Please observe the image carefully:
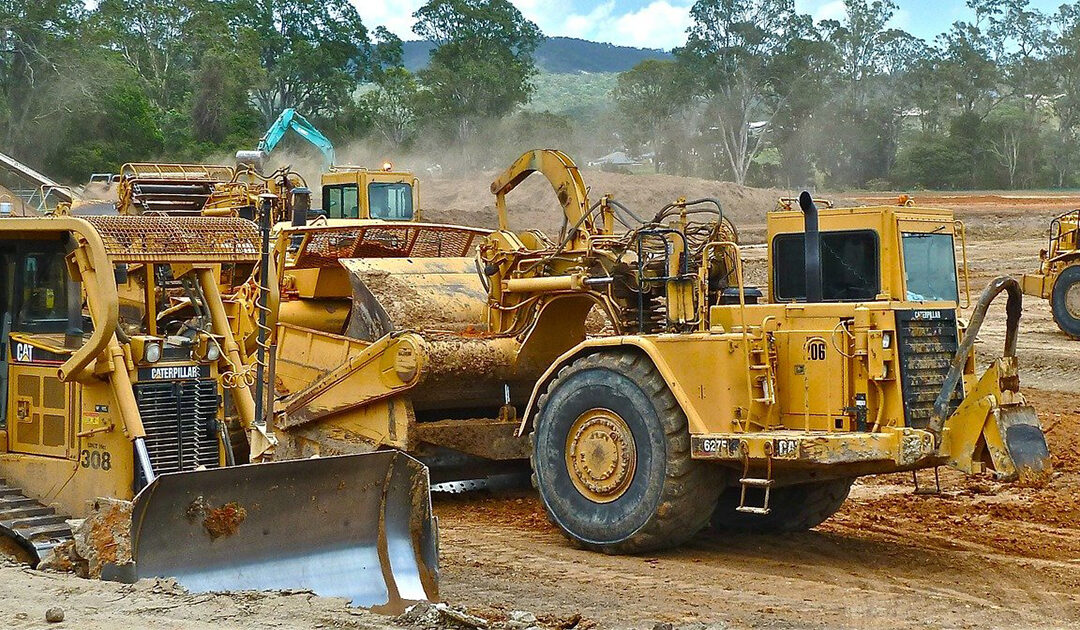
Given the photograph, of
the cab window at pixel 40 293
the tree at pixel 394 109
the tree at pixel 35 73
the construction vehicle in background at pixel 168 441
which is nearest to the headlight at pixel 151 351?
the construction vehicle in background at pixel 168 441

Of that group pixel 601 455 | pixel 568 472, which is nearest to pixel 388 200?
pixel 568 472

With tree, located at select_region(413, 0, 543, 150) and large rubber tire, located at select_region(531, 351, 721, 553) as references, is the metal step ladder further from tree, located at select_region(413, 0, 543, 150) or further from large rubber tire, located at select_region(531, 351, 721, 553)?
tree, located at select_region(413, 0, 543, 150)

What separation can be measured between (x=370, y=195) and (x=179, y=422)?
48.1 ft

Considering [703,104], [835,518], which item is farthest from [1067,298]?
[703,104]

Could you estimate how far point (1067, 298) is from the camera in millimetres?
21500

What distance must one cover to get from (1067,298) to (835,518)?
38.0 feet

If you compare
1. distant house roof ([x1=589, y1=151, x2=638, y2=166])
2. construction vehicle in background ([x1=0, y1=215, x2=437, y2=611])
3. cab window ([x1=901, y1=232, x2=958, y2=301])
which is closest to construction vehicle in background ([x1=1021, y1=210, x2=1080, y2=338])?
cab window ([x1=901, y1=232, x2=958, y2=301])

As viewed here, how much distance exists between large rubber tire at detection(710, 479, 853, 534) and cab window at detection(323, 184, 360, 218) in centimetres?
1358

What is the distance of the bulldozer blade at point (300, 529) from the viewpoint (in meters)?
7.56

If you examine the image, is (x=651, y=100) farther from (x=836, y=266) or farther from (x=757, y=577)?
(x=757, y=577)

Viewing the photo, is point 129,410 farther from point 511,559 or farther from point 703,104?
point 703,104

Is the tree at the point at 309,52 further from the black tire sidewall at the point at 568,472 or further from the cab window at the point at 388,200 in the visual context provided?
the black tire sidewall at the point at 568,472

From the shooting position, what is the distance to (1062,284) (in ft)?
70.6

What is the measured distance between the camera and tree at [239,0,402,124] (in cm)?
5344
